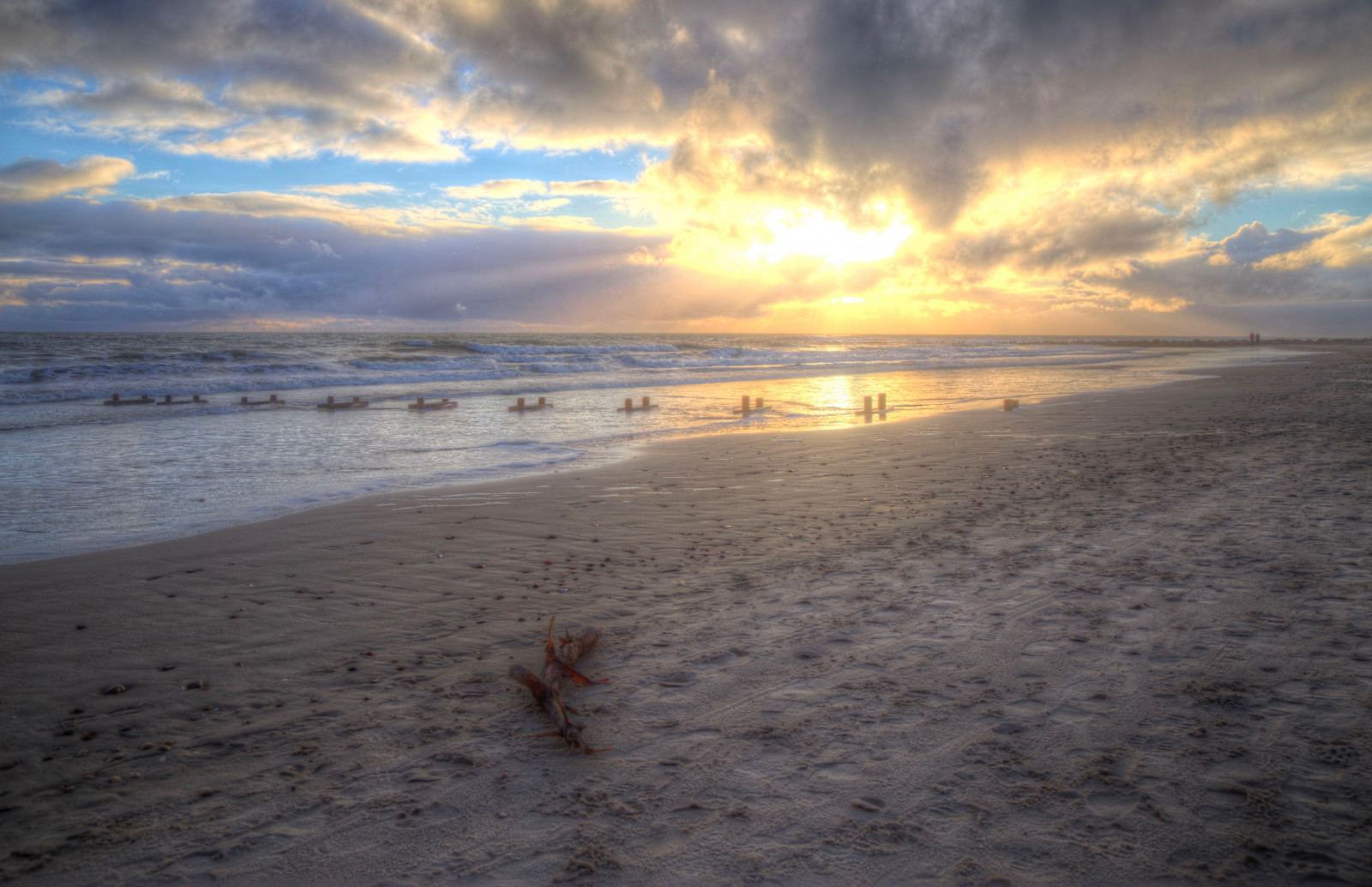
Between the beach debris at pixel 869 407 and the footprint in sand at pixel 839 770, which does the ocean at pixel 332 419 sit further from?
the footprint in sand at pixel 839 770

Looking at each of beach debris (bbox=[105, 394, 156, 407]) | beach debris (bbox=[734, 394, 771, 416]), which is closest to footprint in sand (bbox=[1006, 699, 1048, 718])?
beach debris (bbox=[734, 394, 771, 416])

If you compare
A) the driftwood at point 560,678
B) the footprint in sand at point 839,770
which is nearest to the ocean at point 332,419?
the driftwood at point 560,678

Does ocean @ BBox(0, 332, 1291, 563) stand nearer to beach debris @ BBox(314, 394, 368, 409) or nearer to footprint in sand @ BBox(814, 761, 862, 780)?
beach debris @ BBox(314, 394, 368, 409)

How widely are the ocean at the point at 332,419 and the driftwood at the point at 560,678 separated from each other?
5596 mm

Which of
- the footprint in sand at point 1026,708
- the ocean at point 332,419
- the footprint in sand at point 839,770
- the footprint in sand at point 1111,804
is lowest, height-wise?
the footprint in sand at point 839,770

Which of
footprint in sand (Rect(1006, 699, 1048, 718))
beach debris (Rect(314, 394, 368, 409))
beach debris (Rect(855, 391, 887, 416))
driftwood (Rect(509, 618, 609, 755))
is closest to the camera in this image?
driftwood (Rect(509, 618, 609, 755))

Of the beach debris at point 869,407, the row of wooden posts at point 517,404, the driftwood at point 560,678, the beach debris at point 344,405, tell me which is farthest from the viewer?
the beach debris at point 344,405

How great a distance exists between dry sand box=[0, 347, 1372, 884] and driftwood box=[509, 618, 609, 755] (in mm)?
95

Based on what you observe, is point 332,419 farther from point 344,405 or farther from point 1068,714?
point 1068,714

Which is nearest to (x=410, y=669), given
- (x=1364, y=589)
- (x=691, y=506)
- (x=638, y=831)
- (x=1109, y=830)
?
(x=638, y=831)

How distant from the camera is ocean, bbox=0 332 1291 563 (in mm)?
8742

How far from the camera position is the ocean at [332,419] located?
8.74 m

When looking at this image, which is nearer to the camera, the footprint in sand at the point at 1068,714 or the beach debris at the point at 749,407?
the footprint in sand at the point at 1068,714

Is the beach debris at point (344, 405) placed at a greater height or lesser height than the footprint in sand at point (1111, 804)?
greater
